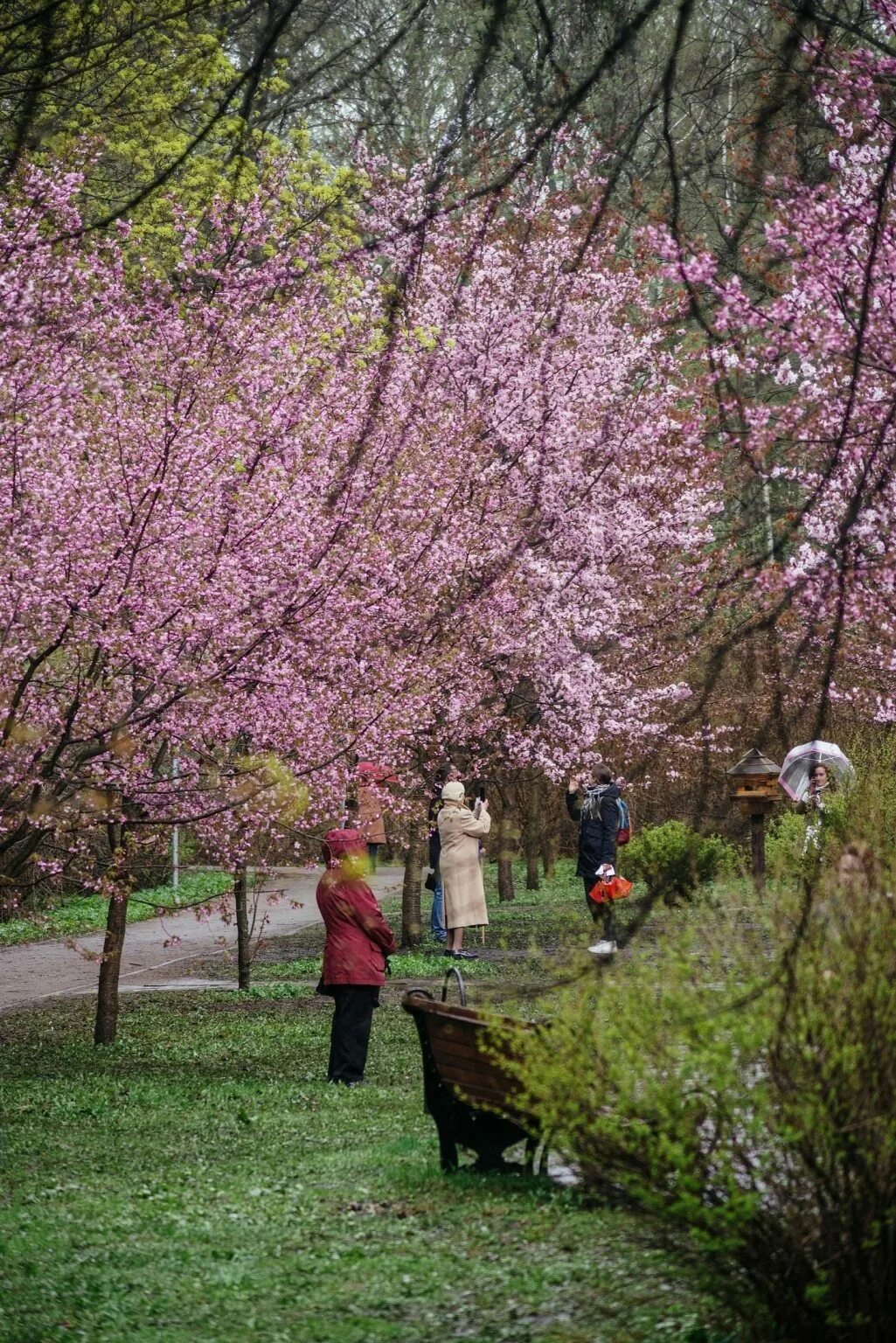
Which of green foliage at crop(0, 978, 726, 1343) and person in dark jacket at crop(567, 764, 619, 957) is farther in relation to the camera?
person in dark jacket at crop(567, 764, 619, 957)

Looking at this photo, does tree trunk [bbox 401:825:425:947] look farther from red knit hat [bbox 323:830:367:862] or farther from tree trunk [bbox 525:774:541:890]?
red knit hat [bbox 323:830:367:862]

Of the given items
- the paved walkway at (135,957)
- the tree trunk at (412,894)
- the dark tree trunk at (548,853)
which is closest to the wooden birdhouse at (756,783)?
the tree trunk at (412,894)

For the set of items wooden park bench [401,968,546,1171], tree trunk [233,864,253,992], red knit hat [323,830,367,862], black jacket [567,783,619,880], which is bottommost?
wooden park bench [401,968,546,1171]

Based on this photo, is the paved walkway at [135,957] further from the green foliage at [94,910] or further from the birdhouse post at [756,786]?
the birdhouse post at [756,786]

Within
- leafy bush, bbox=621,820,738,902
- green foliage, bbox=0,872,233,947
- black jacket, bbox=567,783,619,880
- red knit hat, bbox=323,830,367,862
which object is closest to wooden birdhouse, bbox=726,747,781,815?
leafy bush, bbox=621,820,738,902

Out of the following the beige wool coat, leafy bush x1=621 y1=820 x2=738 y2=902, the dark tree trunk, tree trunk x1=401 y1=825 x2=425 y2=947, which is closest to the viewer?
the beige wool coat

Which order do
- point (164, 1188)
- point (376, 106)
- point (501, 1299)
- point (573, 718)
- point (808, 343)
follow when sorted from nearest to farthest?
point (376, 106) < point (808, 343) < point (501, 1299) < point (164, 1188) < point (573, 718)

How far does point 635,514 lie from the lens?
79.8ft

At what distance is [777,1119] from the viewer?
473cm

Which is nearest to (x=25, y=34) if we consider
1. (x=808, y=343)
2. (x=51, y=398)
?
(x=808, y=343)

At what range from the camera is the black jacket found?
20.4 meters

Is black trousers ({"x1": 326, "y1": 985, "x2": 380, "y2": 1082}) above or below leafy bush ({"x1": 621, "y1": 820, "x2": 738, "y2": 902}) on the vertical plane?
below

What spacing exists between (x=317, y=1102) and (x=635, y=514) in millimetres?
14441

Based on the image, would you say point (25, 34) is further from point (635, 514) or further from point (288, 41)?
point (635, 514)
